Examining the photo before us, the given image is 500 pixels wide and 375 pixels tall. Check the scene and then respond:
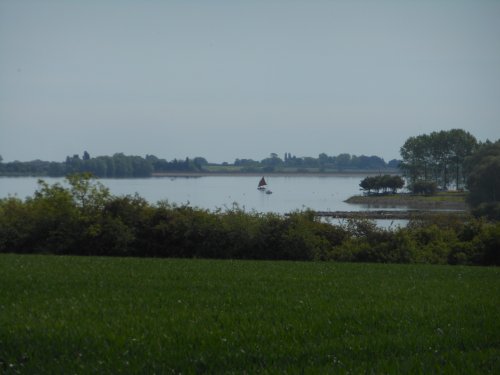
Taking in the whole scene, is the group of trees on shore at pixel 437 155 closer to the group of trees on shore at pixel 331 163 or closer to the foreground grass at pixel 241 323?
the group of trees on shore at pixel 331 163

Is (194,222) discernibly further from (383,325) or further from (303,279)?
(383,325)

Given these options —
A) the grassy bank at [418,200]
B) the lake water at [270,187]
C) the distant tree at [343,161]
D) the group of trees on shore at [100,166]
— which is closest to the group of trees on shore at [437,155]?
the lake water at [270,187]

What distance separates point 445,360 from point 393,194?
83.7 m

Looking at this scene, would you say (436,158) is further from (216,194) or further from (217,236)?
(217,236)

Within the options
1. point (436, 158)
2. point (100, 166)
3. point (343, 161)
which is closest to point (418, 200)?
point (436, 158)

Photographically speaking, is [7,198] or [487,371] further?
[7,198]

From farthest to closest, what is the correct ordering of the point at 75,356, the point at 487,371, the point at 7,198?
the point at 7,198 < the point at 75,356 < the point at 487,371

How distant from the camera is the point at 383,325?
9.12 meters

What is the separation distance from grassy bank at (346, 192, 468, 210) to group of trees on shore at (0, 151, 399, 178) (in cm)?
2782

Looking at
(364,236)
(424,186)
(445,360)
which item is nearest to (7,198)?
(364,236)

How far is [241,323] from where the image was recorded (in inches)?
356

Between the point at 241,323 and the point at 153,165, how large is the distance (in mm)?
82746

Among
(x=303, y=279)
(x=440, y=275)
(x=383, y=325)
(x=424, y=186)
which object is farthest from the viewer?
(x=424, y=186)

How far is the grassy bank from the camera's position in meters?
72.9
